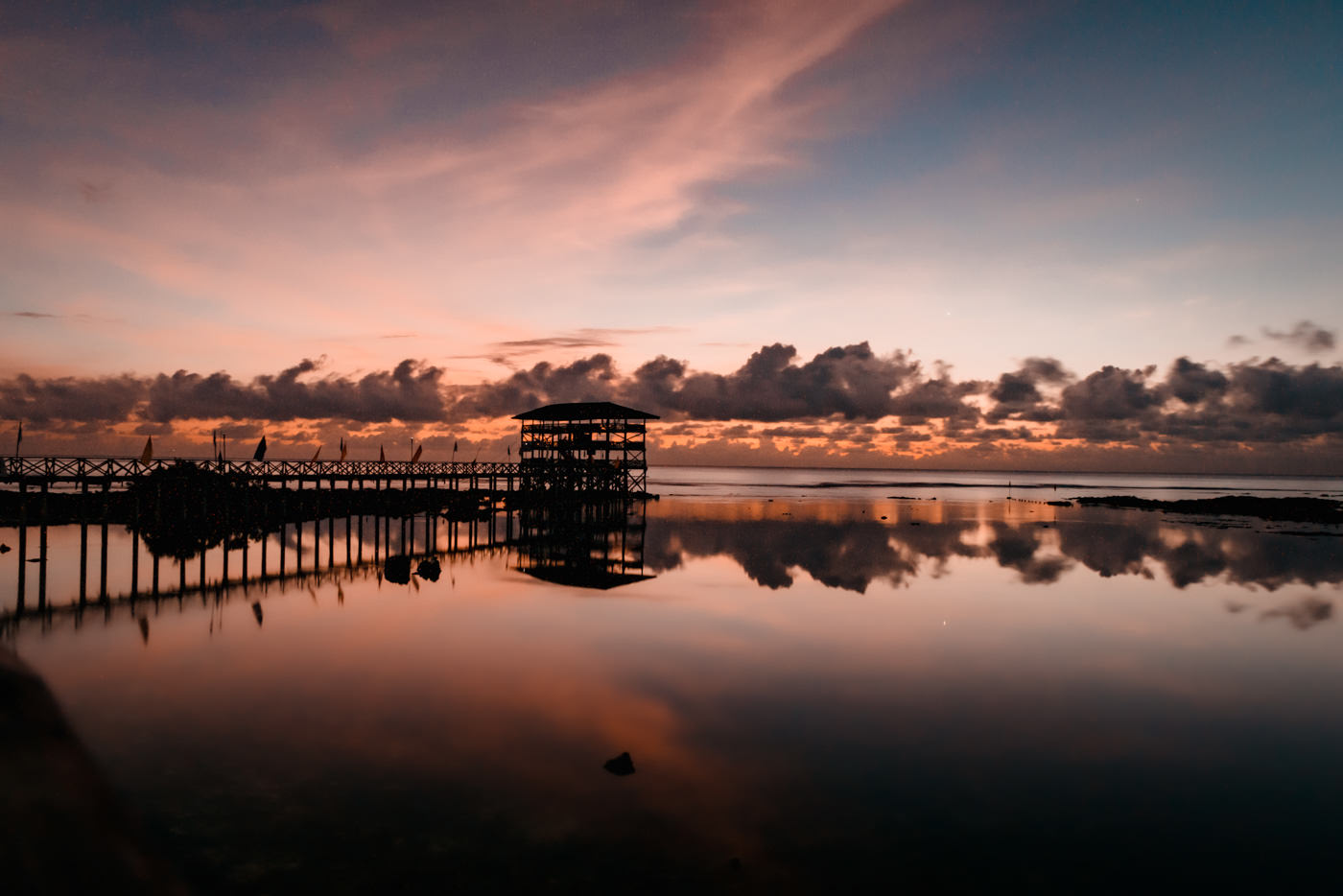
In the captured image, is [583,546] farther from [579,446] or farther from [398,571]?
[579,446]

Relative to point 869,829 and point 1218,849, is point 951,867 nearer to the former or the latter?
point 869,829

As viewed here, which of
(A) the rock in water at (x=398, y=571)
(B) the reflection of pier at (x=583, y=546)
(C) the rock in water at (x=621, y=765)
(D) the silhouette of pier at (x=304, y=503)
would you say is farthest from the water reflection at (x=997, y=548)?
(C) the rock in water at (x=621, y=765)

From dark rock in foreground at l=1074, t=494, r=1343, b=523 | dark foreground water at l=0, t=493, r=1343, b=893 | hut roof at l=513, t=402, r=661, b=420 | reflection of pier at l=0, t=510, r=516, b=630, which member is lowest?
dark rock in foreground at l=1074, t=494, r=1343, b=523

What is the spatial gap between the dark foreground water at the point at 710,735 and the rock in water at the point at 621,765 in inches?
8.0

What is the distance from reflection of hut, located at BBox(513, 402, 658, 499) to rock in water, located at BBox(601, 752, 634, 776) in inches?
2364

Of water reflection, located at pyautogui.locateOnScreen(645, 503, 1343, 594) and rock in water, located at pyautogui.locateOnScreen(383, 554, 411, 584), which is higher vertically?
rock in water, located at pyautogui.locateOnScreen(383, 554, 411, 584)

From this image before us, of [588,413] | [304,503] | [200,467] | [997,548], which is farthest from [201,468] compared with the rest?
[997,548]

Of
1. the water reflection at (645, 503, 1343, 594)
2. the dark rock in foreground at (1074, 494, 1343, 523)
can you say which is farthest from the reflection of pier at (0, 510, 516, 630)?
the dark rock in foreground at (1074, 494, 1343, 523)

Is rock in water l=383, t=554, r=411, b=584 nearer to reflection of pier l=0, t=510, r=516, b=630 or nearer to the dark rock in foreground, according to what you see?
reflection of pier l=0, t=510, r=516, b=630

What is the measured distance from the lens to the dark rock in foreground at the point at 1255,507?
3123 inches

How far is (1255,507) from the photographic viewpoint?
302 ft

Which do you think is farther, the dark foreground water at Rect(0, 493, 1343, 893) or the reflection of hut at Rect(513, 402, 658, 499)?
the reflection of hut at Rect(513, 402, 658, 499)

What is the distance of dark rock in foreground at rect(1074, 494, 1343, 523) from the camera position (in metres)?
79.3

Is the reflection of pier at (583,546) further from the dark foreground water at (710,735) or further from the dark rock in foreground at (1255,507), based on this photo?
the dark rock in foreground at (1255,507)
